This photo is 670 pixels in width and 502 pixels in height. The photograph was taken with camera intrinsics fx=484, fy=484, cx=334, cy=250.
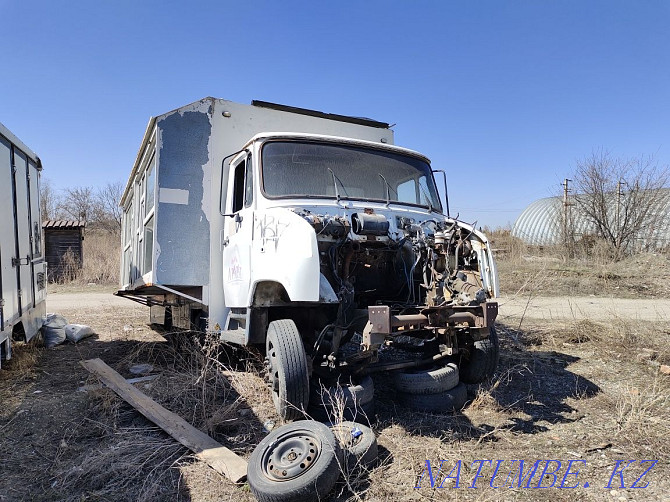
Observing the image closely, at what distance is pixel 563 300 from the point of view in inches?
500

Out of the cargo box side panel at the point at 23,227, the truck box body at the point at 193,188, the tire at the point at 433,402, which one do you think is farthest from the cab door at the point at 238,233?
the cargo box side panel at the point at 23,227

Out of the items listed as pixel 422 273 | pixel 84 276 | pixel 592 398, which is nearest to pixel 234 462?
pixel 422 273

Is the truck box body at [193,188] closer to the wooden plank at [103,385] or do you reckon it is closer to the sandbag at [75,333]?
the wooden plank at [103,385]

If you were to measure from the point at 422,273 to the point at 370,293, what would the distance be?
555 mm

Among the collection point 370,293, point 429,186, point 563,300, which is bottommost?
point 563,300

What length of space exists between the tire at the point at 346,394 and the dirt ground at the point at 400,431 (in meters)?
0.30

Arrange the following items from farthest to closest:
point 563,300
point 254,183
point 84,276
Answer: point 84,276
point 563,300
point 254,183

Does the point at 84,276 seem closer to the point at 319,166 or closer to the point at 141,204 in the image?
the point at 141,204

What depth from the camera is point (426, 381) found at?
14.0 feet

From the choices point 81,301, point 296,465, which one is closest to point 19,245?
point 296,465

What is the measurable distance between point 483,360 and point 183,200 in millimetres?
3724

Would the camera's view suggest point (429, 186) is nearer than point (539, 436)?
No

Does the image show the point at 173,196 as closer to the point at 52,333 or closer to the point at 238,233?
the point at 238,233

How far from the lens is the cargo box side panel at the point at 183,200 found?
5461 millimetres
